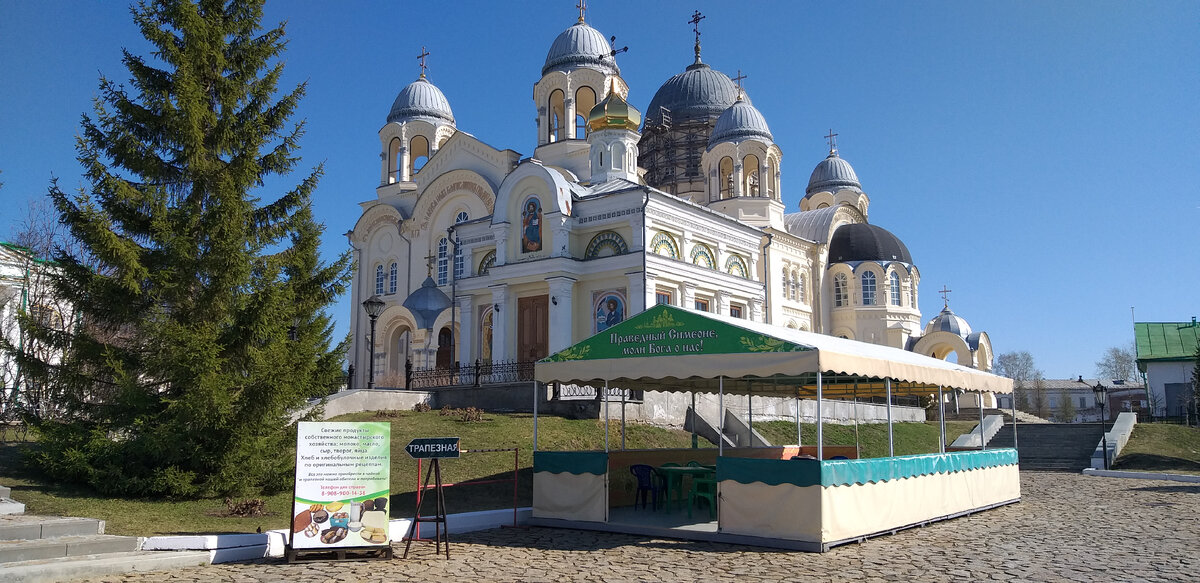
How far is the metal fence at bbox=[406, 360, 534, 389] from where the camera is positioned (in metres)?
23.6

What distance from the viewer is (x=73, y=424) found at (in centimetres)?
1113

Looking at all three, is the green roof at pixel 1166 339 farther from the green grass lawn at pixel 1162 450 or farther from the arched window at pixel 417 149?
the arched window at pixel 417 149

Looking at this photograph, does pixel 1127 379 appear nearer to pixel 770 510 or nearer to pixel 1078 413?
pixel 1078 413

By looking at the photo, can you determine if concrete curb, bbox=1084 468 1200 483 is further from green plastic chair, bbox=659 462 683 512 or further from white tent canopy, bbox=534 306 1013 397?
green plastic chair, bbox=659 462 683 512

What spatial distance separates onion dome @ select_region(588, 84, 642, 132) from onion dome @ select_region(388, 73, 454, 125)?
10178 mm

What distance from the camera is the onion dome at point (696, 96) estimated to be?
135 ft

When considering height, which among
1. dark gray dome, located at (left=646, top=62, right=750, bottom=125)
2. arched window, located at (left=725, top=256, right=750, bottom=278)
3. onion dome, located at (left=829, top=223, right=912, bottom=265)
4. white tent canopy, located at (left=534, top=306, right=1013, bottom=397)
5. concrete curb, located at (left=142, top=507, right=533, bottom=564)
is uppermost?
dark gray dome, located at (left=646, top=62, right=750, bottom=125)

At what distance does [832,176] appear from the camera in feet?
163

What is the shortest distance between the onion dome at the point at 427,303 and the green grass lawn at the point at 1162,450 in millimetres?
19643

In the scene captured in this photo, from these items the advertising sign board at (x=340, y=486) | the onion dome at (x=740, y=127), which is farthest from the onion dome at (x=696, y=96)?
the advertising sign board at (x=340, y=486)

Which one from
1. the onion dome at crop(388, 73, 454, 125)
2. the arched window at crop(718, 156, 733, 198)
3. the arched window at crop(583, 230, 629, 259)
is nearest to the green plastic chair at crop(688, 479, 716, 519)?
the arched window at crop(583, 230, 629, 259)

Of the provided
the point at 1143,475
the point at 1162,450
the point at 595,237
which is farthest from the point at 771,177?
the point at 1143,475

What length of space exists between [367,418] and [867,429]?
1467cm

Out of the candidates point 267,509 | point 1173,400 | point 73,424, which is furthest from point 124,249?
point 1173,400
